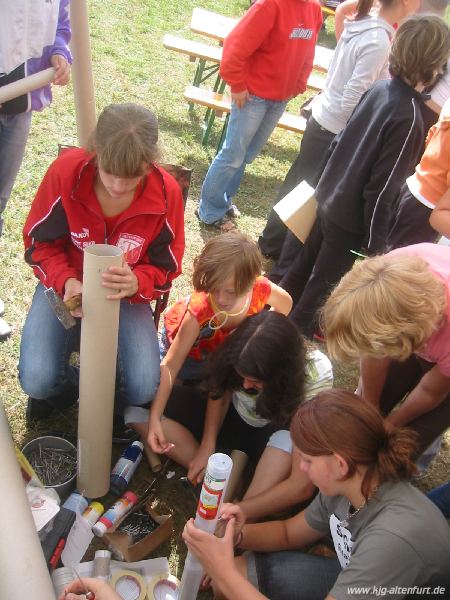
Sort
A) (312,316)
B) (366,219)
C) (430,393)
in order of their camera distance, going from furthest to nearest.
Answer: (312,316) → (366,219) → (430,393)

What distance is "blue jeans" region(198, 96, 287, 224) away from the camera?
3906 mm

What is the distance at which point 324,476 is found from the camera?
1581 mm

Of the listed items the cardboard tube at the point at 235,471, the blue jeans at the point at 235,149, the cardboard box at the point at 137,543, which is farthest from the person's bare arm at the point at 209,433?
the blue jeans at the point at 235,149

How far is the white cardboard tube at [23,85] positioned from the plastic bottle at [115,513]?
1483mm

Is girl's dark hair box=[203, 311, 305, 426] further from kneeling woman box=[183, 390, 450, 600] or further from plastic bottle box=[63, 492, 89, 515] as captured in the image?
plastic bottle box=[63, 492, 89, 515]

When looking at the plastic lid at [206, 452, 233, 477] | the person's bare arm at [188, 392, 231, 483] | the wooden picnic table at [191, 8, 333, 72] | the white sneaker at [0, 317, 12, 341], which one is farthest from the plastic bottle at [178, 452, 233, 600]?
the wooden picnic table at [191, 8, 333, 72]

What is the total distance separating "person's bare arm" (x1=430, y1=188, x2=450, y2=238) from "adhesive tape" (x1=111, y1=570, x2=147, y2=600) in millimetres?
1715

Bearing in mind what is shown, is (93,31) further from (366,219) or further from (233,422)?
(233,422)

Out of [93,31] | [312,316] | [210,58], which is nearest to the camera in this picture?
[312,316]

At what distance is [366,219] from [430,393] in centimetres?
99

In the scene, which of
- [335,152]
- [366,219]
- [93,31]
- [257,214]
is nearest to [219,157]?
[257,214]

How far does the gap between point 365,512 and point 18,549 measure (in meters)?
1.26

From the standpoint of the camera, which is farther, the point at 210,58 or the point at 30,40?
the point at 210,58

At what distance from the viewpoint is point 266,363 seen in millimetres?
2127
